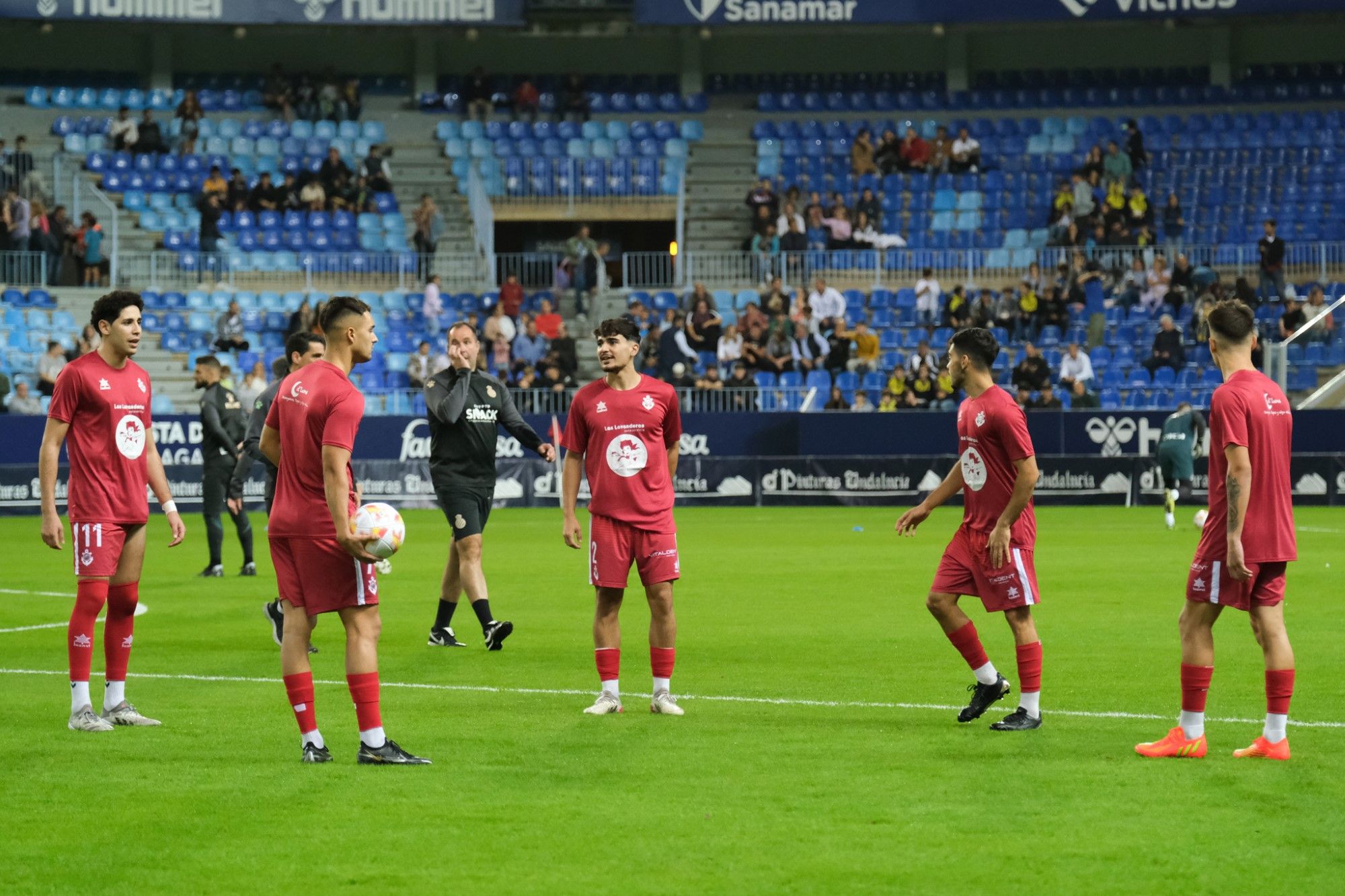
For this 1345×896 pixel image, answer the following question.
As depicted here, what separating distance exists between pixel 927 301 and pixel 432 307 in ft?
34.5

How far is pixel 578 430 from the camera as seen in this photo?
9.91 meters

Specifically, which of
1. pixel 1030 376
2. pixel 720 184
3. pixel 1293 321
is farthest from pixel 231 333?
pixel 1293 321

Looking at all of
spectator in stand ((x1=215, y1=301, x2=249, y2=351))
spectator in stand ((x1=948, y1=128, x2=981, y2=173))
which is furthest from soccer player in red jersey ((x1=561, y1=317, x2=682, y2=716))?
spectator in stand ((x1=948, y1=128, x2=981, y2=173))

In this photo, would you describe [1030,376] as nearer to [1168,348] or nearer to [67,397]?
[1168,348]

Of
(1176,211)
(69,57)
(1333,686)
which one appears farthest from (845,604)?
(69,57)

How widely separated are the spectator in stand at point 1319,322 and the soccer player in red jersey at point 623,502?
88.0ft

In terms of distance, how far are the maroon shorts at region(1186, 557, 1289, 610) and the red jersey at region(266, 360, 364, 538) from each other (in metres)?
3.94

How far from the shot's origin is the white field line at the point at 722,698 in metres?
9.30

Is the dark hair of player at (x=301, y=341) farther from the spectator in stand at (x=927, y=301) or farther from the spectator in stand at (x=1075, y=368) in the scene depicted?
the spectator in stand at (x=927, y=301)

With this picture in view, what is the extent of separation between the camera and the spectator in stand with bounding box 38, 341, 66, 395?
3241 cm

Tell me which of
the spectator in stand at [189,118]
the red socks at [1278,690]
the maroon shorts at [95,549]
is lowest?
the red socks at [1278,690]

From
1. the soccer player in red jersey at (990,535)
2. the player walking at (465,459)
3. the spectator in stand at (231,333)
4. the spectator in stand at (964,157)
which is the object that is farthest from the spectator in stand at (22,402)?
the soccer player in red jersey at (990,535)

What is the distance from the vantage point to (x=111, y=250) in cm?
3775

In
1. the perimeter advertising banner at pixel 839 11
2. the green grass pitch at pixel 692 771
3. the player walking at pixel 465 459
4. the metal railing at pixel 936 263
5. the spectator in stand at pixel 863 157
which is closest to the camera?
the green grass pitch at pixel 692 771
